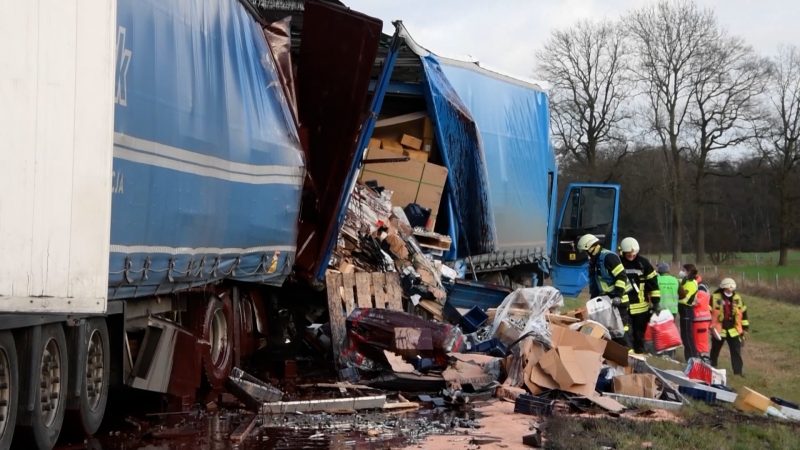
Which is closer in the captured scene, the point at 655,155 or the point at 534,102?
the point at 534,102

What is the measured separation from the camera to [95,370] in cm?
820

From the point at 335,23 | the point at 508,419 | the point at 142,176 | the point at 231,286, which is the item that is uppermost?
the point at 335,23

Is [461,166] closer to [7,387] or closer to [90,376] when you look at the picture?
[90,376]

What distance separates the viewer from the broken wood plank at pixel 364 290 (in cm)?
1270

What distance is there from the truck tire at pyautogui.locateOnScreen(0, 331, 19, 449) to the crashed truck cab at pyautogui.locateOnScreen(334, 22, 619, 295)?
603 centimetres

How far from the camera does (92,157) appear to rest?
606cm

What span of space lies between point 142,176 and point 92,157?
1.57 meters

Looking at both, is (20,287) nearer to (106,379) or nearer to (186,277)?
(106,379)

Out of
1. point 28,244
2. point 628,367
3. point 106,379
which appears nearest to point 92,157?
point 28,244

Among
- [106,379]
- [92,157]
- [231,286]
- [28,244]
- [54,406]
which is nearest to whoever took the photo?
[28,244]

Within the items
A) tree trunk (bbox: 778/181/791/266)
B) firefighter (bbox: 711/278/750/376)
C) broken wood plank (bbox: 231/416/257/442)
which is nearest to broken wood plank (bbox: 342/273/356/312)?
broken wood plank (bbox: 231/416/257/442)

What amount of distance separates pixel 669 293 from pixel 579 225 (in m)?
7.56

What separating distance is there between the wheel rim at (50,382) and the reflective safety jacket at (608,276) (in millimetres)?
9210

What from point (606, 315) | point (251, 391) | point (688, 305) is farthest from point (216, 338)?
point (688, 305)
